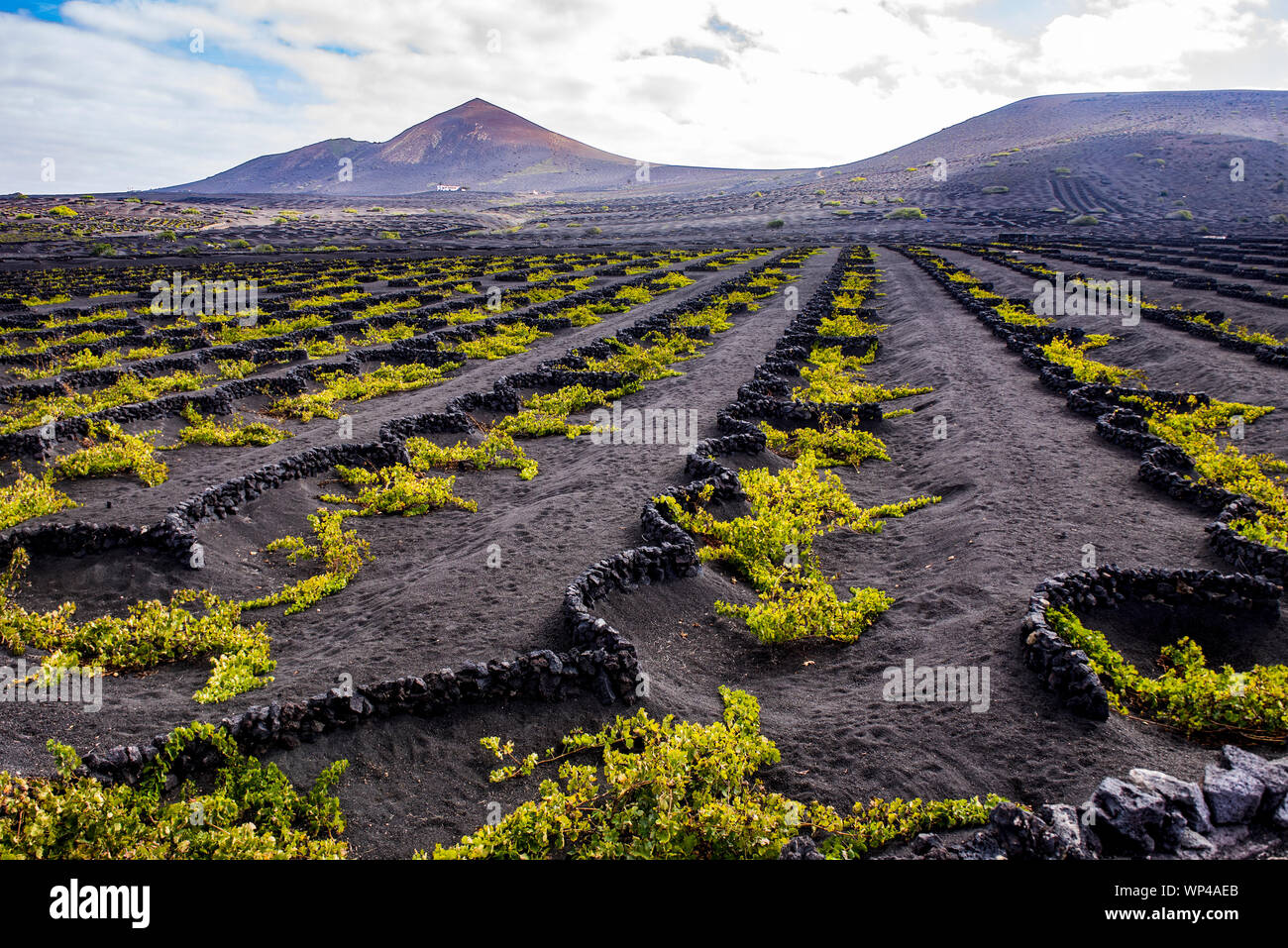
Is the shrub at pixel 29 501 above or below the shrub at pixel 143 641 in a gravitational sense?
above

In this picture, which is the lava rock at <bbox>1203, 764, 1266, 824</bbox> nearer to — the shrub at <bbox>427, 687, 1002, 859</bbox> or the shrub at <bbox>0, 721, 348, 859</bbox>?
the shrub at <bbox>427, 687, 1002, 859</bbox>

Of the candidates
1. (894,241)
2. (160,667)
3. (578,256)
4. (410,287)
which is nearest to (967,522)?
(160,667)

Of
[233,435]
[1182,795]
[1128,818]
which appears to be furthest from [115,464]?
[1182,795]

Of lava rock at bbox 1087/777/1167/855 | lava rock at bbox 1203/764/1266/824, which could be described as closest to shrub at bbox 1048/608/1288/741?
lava rock at bbox 1203/764/1266/824

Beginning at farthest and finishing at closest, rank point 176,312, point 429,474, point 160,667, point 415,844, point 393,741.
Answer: point 176,312, point 429,474, point 160,667, point 393,741, point 415,844

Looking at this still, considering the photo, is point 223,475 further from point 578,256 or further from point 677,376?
point 578,256

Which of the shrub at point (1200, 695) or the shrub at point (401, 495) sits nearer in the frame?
the shrub at point (1200, 695)

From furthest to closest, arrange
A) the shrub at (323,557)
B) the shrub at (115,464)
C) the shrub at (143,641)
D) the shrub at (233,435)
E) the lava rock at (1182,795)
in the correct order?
the shrub at (233,435)
the shrub at (115,464)
the shrub at (323,557)
the shrub at (143,641)
the lava rock at (1182,795)

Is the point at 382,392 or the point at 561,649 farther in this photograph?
the point at 382,392

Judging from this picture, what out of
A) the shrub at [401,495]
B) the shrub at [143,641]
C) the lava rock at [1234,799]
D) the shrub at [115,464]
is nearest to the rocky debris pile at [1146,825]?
the lava rock at [1234,799]

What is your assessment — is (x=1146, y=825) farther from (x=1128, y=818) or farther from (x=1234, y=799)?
(x=1234, y=799)

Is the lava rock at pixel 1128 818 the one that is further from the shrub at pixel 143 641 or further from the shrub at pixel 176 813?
the shrub at pixel 143 641
